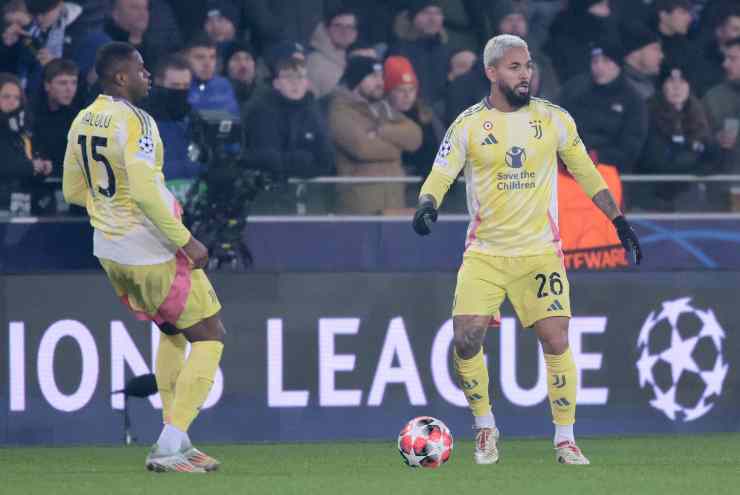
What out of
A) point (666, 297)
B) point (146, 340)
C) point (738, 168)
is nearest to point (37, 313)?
point (146, 340)

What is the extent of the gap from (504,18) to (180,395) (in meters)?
6.58

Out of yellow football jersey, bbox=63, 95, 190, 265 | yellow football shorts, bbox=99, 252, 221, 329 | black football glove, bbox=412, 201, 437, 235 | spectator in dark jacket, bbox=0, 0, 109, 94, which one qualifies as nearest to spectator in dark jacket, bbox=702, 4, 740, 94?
spectator in dark jacket, bbox=0, 0, 109, 94

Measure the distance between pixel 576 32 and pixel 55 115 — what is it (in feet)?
15.9

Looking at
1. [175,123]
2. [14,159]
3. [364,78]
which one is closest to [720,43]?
[364,78]

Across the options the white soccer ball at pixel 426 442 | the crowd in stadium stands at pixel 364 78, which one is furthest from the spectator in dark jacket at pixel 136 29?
the white soccer ball at pixel 426 442

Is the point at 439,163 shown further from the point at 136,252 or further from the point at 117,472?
the point at 117,472

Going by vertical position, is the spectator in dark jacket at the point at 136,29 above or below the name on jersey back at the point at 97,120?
above

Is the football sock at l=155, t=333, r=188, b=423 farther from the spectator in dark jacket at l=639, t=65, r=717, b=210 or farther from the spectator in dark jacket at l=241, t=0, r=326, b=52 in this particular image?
the spectator in dark jacket at l=639, t=65, r=717, b=210

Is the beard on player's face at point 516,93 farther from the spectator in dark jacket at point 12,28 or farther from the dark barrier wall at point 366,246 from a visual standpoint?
the spectator in dark jacket at point 12,28

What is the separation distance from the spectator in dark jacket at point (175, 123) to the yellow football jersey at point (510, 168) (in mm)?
3374

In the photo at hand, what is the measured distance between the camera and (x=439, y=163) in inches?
340

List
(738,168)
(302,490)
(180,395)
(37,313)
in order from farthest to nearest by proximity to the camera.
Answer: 1. (738,168)
2. (37,313)
3. (180,395)
4. (302,490)

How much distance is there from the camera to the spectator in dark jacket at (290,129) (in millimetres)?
12367

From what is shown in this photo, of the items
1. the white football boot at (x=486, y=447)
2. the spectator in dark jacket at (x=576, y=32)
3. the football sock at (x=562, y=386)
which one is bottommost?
the white football boot at (x=486, y=447)
